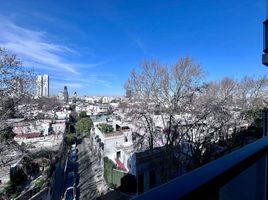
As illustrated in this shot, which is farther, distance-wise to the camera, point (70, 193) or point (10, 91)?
point (70, 193)

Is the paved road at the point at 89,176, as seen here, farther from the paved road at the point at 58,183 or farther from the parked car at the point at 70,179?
the paved road at the point at 58,183

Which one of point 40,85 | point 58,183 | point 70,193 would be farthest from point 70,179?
point 40,85

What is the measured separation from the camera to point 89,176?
41.7 ft

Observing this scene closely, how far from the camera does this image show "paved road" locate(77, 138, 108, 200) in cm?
1013

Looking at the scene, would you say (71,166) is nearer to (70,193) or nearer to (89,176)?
(89,176)

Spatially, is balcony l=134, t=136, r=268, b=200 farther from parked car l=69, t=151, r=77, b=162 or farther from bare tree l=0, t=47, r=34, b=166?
parked car l=69, t=151, r=77, b=162

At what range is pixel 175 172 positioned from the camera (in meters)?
8.41

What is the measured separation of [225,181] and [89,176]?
43.3 ft

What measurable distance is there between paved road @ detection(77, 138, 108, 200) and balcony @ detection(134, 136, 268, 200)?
973 cm

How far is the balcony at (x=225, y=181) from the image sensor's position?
1.73ft

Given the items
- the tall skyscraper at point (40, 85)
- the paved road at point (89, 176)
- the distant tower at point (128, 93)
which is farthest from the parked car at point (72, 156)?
the tall skyscraper at point (40, 85)

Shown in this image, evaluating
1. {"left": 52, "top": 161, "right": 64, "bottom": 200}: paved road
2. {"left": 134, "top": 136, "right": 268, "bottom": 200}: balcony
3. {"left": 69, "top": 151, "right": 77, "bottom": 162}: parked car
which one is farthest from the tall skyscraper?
{"left": 69, "top": 151, "right": 77, "bottom": 162}: parked car

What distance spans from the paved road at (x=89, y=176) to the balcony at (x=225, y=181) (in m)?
9.73

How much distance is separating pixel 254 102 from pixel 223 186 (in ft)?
47.4
